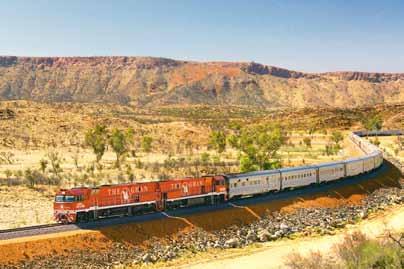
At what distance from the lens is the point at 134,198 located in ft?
118

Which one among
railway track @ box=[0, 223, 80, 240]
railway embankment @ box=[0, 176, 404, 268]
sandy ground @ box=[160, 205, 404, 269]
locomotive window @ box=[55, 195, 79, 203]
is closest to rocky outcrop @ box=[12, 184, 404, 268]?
railway embankment @ box=[0, 176, 404, 268]

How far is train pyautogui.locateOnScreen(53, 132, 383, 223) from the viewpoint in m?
33.2

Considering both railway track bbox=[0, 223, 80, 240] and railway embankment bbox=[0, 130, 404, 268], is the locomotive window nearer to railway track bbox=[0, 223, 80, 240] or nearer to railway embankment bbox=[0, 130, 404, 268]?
railway track bbox=[0, 223, 80, 240]

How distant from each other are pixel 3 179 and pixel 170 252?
1070 inches

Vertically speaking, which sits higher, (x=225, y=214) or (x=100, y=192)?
(x=100, y=192)

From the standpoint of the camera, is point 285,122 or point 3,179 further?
point 285,122

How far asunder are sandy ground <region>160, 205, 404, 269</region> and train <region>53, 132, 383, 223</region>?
19.6 feet

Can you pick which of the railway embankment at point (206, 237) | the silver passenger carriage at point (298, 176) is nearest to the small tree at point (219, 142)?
the silver passenger carriage at point (298, 176)

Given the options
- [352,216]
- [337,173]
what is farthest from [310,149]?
[352,216]

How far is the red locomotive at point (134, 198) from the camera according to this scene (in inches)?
1299

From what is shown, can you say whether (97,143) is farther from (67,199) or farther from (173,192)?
(67,199)

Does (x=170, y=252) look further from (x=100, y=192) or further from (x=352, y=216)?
(x=352, y=216)

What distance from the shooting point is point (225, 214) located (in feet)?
132

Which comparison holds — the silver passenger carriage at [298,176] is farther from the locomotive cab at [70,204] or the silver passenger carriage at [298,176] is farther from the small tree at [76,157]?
the small tree at [76,157]
